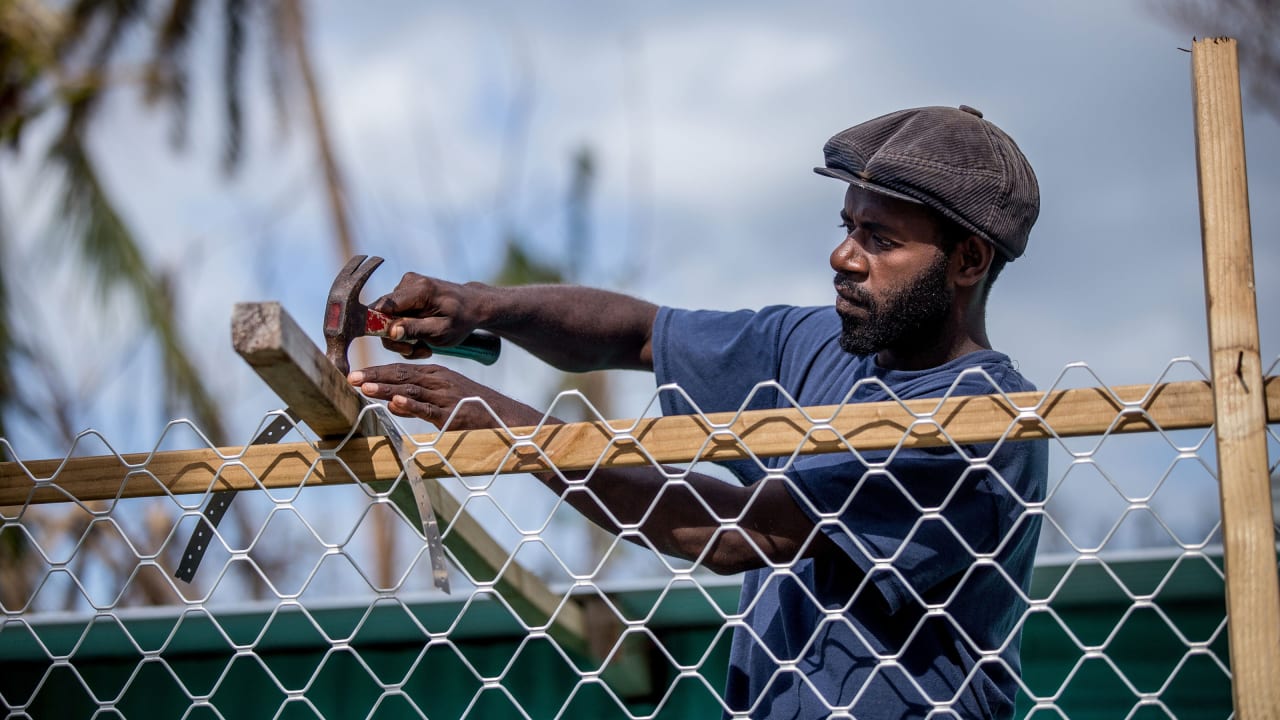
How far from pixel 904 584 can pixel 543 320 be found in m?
1.03

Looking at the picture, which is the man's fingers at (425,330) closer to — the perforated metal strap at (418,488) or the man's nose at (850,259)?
the perforated metal strap at (418,488)

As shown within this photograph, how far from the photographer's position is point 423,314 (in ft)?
7.12

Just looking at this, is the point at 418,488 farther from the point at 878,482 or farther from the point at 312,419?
the point at 878,482

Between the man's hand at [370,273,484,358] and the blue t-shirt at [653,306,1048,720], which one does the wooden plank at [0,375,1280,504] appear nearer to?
the blue t-shirt at [653,306,1048,720]

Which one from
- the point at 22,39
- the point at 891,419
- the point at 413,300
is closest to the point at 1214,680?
the point at 891,419

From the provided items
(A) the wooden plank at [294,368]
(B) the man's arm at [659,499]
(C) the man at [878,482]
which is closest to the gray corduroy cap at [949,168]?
(C) the man at [878,482]

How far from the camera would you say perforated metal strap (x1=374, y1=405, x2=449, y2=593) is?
73.5 inches

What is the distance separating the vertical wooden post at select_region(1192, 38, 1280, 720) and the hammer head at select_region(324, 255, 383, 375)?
1201 mm

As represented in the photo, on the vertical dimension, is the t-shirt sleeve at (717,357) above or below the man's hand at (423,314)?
below

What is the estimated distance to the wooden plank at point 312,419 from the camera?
1557 millimetres

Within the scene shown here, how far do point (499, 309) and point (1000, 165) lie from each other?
Answer: 96 centimetres

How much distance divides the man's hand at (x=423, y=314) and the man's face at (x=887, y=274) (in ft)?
2.19

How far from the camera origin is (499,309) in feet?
8.00

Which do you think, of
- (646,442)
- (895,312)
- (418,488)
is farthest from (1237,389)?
(418,488)
